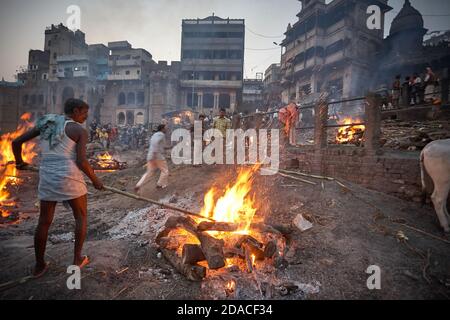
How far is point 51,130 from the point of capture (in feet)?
10.1

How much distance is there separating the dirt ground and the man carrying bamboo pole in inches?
26.8

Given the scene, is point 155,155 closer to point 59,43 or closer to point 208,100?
point 208,100

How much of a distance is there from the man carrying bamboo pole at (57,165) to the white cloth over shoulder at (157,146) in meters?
4.19

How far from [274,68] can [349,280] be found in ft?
164

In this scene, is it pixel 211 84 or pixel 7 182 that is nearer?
pixel 7 182

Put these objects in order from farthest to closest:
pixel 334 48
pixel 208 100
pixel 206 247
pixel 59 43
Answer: pixel 59 43, pixel 208 100, pixel 334 48, pixel 206 247

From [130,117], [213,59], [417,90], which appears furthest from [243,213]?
[213,59]

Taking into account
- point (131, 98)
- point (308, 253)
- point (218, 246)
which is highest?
point (131, 98)

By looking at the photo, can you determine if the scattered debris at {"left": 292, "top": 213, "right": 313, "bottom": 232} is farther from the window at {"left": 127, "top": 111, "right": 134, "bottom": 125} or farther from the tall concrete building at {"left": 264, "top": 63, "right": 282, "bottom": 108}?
the window at {"left": 127, "top": 111, "right": 134, "bottom": 125}

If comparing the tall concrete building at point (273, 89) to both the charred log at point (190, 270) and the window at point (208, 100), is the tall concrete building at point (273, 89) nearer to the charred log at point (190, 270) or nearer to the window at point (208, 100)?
the window at point (208, 100)

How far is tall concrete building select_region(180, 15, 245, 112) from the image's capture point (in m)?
41.2

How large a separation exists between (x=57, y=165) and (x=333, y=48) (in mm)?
34146

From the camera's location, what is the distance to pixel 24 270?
330 centimetres
